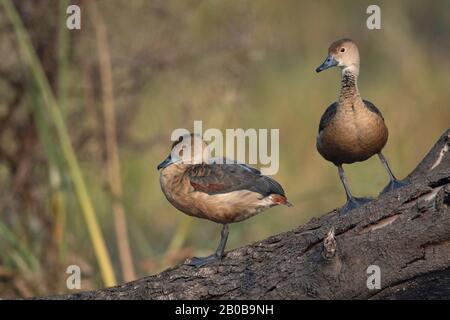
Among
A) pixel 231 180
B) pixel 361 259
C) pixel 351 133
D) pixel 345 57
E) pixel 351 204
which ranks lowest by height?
pixel 361 259

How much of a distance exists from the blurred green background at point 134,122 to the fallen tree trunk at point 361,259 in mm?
2364

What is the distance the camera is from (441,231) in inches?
167

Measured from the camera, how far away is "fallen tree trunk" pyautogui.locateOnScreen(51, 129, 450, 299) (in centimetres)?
433

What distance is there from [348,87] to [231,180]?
35.5 inches

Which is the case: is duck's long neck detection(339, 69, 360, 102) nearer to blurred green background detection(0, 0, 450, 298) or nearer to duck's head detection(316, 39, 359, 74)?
duck's head detection(316, 39, 359, 74)

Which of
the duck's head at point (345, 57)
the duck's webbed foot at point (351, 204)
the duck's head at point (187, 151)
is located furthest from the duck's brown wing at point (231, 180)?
the duck's head at point (345, 57)

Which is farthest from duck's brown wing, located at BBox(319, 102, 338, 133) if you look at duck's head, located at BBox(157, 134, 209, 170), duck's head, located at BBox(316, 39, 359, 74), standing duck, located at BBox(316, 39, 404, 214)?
duck's head, located at BBox(157, 134, 209, 170)

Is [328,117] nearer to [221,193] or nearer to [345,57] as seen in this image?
[345,57]

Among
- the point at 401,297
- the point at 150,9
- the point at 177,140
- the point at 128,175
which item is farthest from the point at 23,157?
the point at 401,297

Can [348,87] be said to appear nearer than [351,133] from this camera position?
No

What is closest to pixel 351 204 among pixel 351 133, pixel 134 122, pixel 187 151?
pixel 351 133

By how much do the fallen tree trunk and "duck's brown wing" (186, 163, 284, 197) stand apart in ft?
1.57

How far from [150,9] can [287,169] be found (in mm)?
2877

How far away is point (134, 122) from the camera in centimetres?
927
